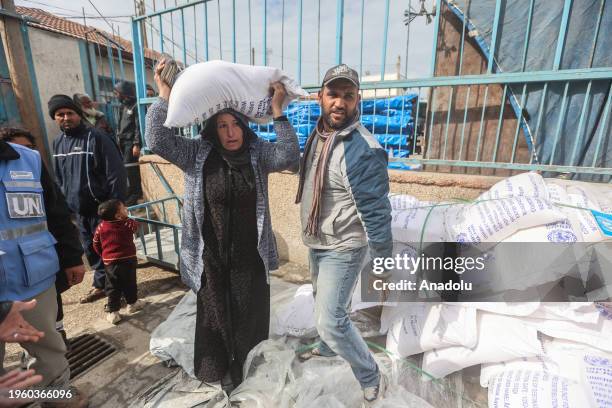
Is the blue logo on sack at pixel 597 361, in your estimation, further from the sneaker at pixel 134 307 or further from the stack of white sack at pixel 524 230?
the sneaker at pixel 134 307

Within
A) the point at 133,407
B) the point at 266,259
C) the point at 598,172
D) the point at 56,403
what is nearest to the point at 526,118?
the point at 598,172

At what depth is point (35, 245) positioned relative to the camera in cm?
148

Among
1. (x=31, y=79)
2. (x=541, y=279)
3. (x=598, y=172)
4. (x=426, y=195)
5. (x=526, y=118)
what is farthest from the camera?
(x=31, y=79)

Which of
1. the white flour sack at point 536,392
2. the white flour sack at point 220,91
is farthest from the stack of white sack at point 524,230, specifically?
the white flour sack at point 220,91

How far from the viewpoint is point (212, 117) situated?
1614 millimetres

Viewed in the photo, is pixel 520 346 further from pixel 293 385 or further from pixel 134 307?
pixel 134 307

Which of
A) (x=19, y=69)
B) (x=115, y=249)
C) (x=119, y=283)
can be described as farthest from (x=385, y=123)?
(x=19, y=69)

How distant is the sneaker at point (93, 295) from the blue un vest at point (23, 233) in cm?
156

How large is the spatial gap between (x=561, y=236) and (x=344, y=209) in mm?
1102

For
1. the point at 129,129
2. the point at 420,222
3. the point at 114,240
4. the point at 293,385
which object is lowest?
the point at 293,385

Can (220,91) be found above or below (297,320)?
above

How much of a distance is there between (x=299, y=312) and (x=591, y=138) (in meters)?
2.42

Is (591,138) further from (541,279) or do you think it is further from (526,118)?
(541,279)

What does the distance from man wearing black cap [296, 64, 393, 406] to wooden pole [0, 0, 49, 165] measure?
385cm
